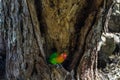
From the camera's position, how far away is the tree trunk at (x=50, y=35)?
4.24ft

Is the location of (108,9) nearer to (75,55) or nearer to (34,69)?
(75,55)

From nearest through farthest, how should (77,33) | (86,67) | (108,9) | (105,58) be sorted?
(108,9)
(77,33)
(86,67)
(105,58)

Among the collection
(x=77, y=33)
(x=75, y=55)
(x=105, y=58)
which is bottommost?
(x=105, y=58)

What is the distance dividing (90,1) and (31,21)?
312 millimetres

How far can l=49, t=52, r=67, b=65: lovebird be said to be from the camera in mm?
1416

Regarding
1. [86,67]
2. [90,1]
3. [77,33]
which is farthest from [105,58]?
[90,1]

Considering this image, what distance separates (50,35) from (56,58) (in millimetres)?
130

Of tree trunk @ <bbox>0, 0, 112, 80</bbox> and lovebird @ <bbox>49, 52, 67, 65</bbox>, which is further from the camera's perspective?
lovebird @ <bbox>49, 52, 67, 65</bbox>

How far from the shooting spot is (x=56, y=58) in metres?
1.43

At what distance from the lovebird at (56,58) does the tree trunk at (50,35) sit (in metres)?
0.02

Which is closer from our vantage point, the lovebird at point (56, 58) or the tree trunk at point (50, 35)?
the tree trunk at point (50, 35)

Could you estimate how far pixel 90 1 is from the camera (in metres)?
1.28

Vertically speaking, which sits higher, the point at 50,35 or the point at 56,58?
the point at 50,35

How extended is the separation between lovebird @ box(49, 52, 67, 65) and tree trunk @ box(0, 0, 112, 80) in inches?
0.8
